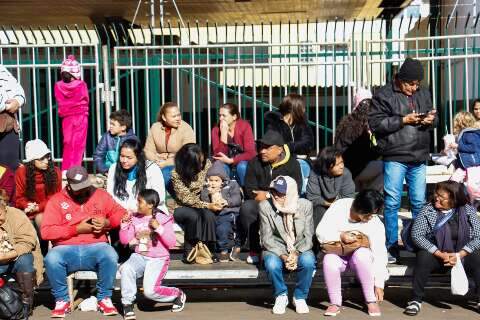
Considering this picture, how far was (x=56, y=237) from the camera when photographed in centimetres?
738

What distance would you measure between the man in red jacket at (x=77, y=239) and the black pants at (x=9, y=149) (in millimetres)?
1290

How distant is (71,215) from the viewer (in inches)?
294

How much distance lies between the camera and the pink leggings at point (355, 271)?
7.18 m

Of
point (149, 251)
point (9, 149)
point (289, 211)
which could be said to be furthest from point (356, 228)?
point (9, 149)

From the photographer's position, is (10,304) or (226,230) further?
(226,230)

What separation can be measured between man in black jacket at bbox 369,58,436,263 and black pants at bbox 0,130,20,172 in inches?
135

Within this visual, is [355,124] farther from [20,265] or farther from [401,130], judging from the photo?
[20,265]

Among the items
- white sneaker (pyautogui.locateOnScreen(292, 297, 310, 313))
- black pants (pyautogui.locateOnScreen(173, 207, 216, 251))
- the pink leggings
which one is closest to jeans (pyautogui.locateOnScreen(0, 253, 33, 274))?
black pants (pyautogui.locateOnScreen(173, 207, 216, 251))

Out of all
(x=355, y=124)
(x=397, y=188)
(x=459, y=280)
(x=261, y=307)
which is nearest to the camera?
(x=459, y=280)

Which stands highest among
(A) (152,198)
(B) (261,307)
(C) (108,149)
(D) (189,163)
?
(C) (108,149)

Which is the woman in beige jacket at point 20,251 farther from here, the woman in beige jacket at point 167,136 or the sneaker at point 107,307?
the woman in beige jacket at point 167,136

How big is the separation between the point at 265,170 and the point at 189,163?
0.68m

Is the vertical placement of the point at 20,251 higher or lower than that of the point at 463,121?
lower

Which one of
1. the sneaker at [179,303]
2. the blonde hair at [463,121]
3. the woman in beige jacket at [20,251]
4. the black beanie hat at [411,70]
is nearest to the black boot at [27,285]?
the woman in beige jacket at [20,251]
